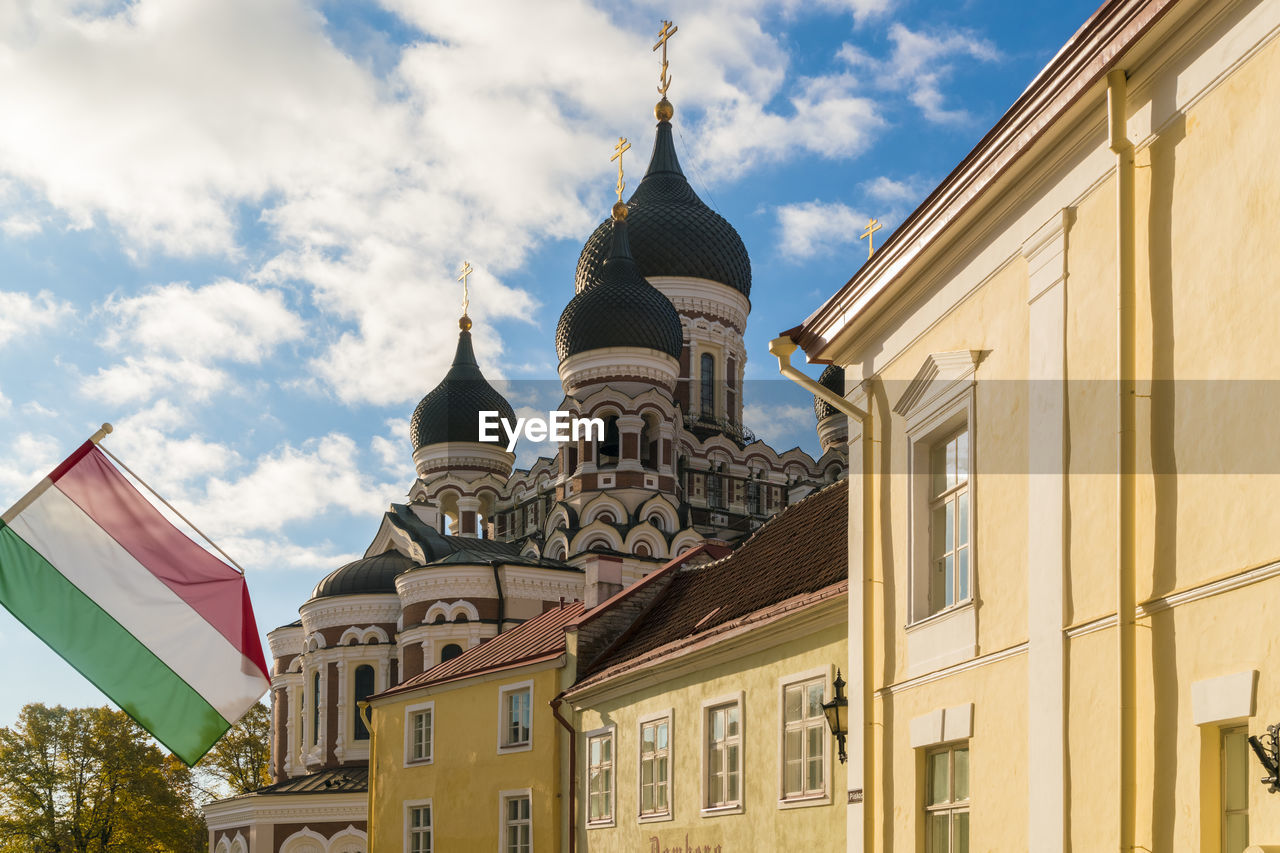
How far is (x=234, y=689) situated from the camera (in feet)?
37.2

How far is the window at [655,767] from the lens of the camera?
709 inches

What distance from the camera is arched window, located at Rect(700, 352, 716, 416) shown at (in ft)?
170

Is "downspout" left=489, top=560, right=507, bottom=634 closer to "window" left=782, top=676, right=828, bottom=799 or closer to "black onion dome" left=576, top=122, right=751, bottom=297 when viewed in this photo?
"black onion dome" left=576, top=122, right=751, bottom=297

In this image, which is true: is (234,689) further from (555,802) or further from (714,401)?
(714,401)

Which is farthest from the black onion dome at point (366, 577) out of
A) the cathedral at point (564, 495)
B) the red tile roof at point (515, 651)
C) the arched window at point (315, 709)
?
the red tile roof at point (515, 651)

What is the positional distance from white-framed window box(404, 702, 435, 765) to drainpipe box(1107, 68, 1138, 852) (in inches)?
740

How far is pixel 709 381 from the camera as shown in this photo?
171ft

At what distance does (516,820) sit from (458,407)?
105 feet

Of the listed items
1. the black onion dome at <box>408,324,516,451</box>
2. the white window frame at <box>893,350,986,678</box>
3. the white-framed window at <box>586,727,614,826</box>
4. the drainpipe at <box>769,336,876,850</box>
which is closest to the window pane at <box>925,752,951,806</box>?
the white window frame at <box>893,350,986,678</box>

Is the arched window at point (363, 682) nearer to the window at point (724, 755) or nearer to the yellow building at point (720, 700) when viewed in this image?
the yellow building at point (720, 700)

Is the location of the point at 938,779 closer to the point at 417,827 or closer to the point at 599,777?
the point at 599,777

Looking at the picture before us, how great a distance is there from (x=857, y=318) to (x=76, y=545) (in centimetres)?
604

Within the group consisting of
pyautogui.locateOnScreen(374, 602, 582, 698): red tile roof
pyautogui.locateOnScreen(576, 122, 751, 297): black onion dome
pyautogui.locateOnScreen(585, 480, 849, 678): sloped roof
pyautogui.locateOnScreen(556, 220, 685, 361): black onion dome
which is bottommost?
pyautogui.locateOnScreen(374, 602, 582, 698): red tile roof

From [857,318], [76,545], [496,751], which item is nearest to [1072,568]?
[857,318]
